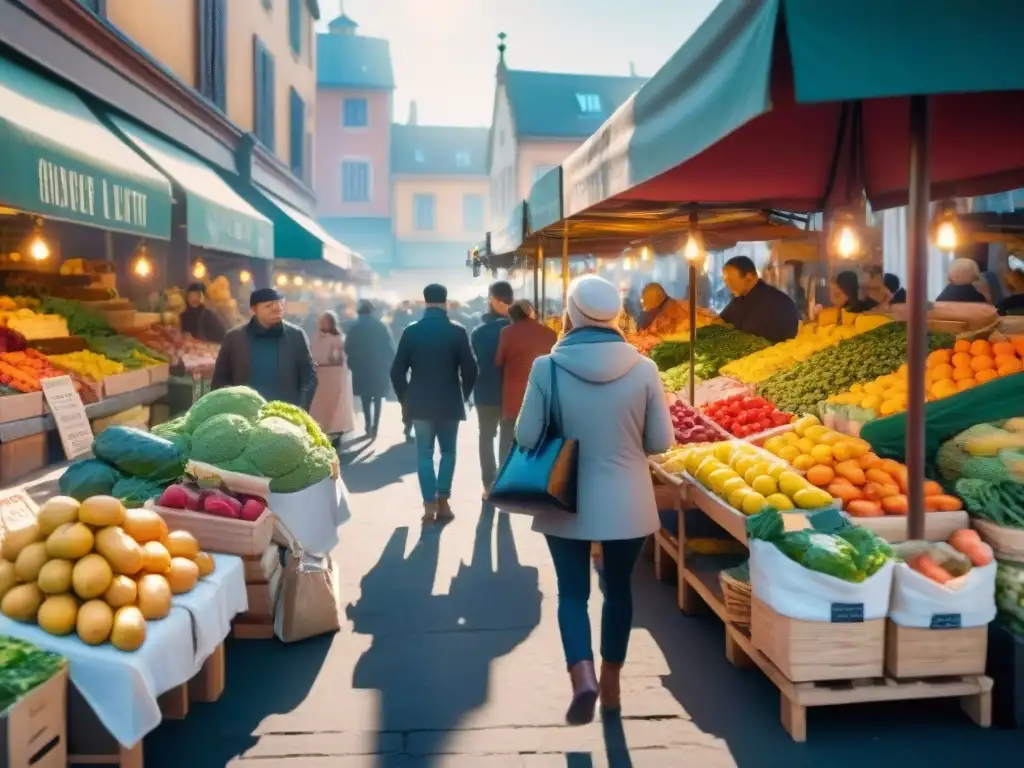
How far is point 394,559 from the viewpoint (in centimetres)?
689

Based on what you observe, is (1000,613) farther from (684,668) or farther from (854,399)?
(854,399)

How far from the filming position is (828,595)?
4023mm

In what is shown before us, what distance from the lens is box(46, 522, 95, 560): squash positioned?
3.76 metres

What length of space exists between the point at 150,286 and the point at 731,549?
37.0 ft

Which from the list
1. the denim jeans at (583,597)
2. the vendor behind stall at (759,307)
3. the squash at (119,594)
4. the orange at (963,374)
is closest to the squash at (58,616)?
the squash at (119,594)

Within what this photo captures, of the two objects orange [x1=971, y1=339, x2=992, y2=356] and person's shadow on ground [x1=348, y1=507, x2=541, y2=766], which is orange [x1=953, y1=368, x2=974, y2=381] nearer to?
orange [x1=971, y1=339, x2=992, y2=356]

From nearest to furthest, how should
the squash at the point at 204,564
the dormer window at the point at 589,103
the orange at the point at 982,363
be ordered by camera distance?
the squash at the point at 204,564
the orange at the point at 982,363
the dormer window at the point at 589,103

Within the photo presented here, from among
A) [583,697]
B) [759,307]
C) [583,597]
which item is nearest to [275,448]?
[583,597]

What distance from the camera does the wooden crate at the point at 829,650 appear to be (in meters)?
4.01

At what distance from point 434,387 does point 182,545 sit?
3900mm

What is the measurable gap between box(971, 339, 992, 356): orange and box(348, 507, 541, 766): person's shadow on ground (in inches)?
124

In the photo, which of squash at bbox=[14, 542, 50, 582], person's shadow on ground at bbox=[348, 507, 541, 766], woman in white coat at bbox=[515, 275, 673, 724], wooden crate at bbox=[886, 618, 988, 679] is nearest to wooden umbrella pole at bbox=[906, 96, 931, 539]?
wooden crate at bbox=[886, 618, 988, 679]

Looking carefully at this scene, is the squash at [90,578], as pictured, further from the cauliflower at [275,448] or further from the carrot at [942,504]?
the carrot at [942,504]

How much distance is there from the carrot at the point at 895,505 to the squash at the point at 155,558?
339cm
